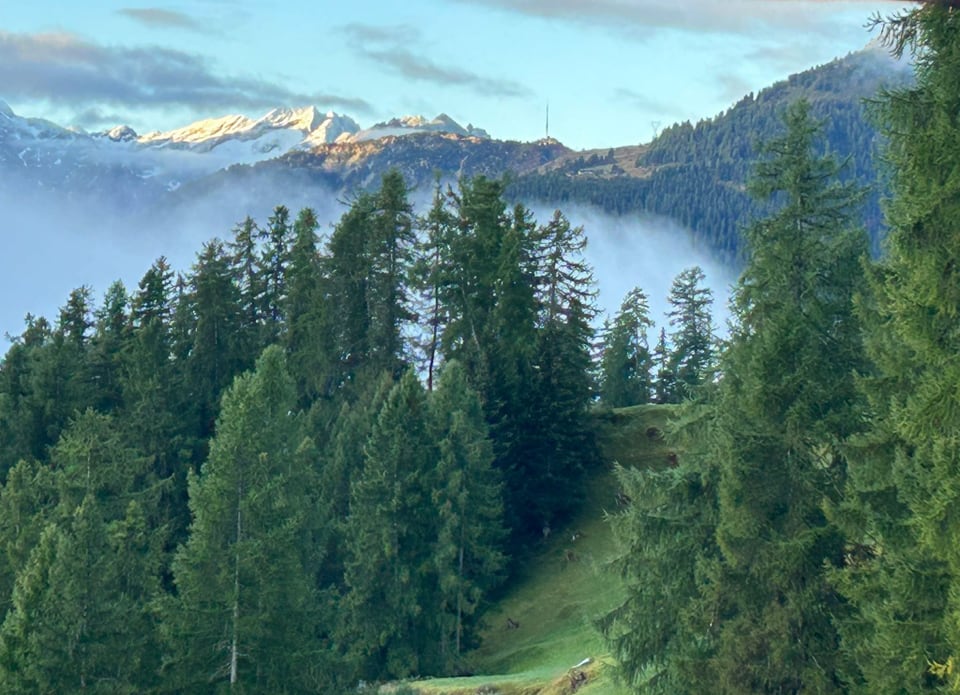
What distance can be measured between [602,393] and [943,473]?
66198 mm

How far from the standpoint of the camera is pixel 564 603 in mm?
54875

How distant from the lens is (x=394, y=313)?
68250mm

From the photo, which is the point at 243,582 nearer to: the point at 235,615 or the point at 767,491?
the point at 235,615

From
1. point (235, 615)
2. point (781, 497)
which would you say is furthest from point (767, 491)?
point (235, 615)

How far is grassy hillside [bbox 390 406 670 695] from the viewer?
40125 mm

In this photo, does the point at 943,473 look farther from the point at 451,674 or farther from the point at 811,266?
the point at 451,674

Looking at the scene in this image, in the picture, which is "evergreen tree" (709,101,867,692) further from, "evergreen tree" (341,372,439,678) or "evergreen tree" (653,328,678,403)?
"evergreen tree" (653,328,678,403)

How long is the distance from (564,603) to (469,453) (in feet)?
Result: 24.8

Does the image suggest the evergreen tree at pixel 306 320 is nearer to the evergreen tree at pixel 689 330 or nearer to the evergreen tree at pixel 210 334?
the evergreen tree at pixel 210 334

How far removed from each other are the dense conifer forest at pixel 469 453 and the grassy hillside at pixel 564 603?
1.39 metres

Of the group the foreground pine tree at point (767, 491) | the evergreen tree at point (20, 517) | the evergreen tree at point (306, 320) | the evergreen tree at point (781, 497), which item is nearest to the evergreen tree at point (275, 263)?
A: the evergreen tree at point (306, 320)

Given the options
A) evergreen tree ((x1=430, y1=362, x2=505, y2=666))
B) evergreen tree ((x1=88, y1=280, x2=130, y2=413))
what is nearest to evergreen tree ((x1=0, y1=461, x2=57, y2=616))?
evergreen tree ((x1=430, y1=362, x2=505, y2=666))

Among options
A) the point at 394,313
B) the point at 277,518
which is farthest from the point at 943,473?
the point at 394,313

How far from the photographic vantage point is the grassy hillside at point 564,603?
40125 millimetres
